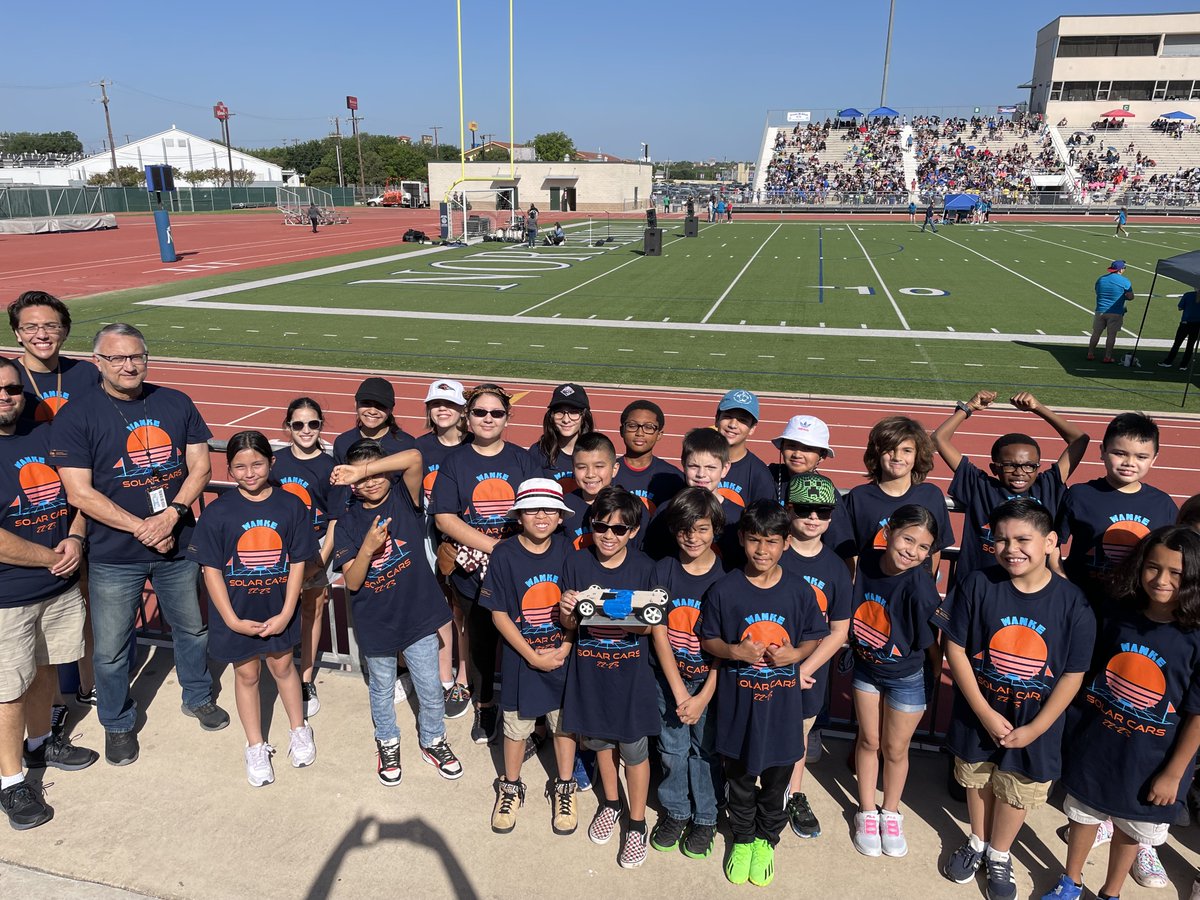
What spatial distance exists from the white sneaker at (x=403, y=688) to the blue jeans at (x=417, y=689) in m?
0.62

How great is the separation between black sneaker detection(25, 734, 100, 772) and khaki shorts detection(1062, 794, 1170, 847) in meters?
4.81

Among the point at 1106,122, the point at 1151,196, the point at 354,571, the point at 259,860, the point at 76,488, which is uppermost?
the point at 1106,122

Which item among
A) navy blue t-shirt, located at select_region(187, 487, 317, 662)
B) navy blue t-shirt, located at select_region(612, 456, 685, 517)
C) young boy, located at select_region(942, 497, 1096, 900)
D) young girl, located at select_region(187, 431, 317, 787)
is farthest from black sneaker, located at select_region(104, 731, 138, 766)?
young boy, located at select_region(942, 497, 1096, 900)

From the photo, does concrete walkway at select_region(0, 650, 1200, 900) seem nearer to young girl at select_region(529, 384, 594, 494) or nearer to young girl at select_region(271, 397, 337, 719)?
young girl at select_region(271, 397, 337, 719)

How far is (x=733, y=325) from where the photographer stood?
1836 cm

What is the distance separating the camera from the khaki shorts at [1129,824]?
10.3 ft

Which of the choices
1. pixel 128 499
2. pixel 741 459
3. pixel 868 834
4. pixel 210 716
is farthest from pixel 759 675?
pixel 128 499

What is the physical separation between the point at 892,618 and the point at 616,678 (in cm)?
128

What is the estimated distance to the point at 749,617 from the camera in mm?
3309

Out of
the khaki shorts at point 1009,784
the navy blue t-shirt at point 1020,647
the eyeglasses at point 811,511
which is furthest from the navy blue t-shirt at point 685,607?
the khaki shorts at point 1009,784

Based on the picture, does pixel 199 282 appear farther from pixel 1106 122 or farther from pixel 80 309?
pixel 1106 122

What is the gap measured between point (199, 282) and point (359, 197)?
233 ft

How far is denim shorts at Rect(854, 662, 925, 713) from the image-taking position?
360cm

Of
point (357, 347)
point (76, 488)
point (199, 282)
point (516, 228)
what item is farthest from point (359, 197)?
point (76, 488)
